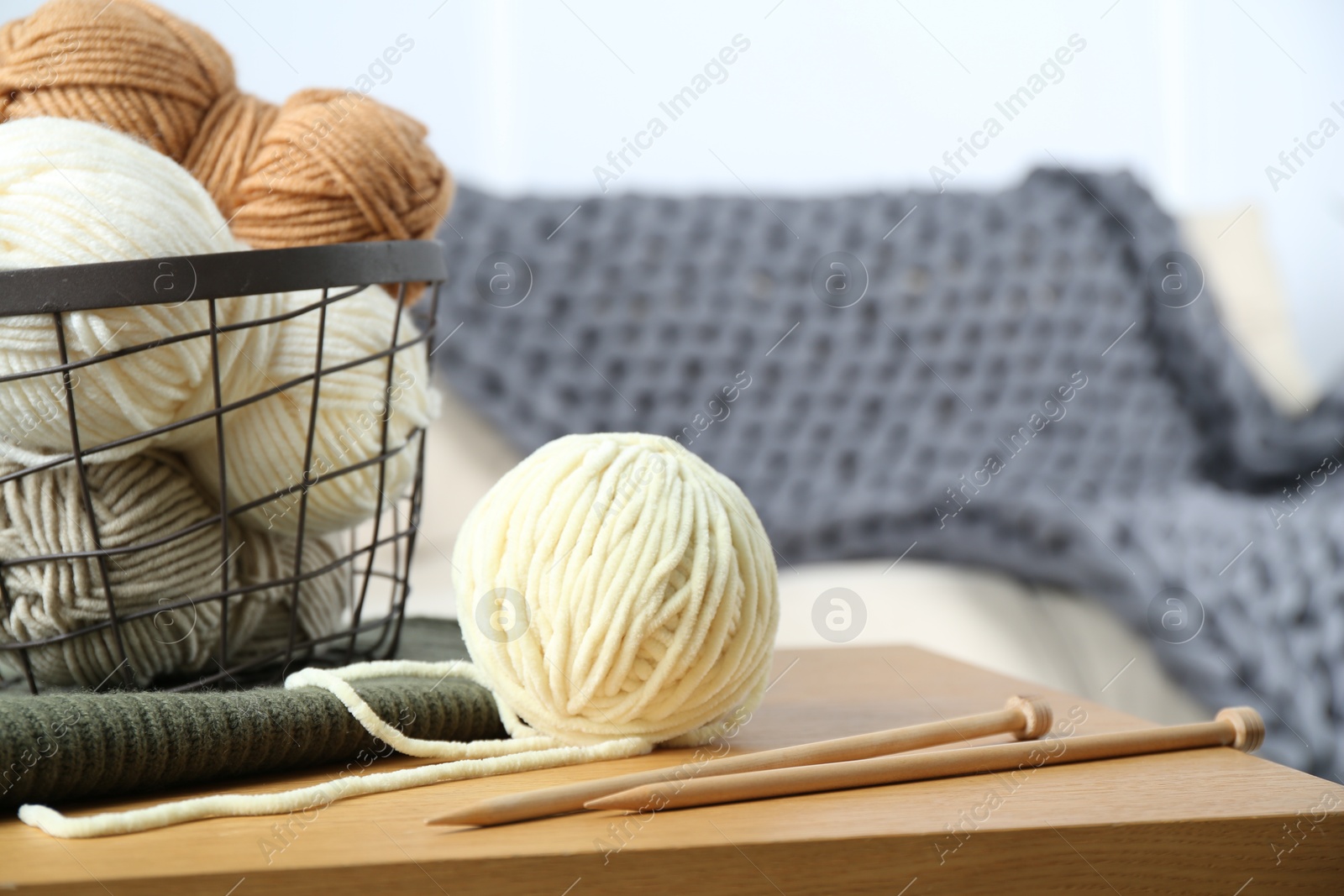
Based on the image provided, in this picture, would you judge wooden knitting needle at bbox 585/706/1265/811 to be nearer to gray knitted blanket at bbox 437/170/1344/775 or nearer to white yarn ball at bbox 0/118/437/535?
white yarn ball at bbox 0/118/437/535

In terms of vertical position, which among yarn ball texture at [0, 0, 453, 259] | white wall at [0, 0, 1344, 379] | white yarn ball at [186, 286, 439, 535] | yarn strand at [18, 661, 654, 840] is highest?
white wall at [0, 0, 1344, 379]

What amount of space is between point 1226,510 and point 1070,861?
0.79 m

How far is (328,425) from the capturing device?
401 millimetres

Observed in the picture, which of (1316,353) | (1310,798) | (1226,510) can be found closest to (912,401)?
(1226,510)

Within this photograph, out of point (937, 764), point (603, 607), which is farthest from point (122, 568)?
point (937, 764)

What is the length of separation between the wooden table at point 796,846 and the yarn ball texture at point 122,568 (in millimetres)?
91

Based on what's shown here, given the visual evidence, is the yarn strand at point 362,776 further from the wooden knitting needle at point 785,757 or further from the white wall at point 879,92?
the white wall at point 879,92

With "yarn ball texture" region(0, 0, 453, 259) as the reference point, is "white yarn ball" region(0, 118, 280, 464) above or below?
below

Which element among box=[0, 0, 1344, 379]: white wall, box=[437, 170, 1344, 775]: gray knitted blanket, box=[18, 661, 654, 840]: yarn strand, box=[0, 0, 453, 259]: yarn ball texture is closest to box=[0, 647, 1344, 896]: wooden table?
box=[18, 661, 654, 840]: yarn strand

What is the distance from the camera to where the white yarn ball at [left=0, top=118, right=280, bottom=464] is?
33 cm

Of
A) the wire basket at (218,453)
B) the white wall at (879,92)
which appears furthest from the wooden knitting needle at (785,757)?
the white wall at (879,92)

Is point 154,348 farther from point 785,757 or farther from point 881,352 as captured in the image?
point 881,352

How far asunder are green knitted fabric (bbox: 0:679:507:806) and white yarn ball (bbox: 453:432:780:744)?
0.13ft

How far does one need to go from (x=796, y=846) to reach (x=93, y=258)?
0.27 m
